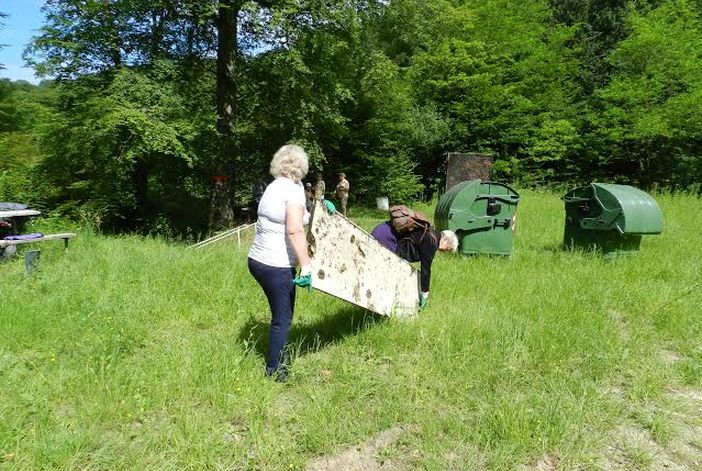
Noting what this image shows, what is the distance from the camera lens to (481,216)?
7.70 metres

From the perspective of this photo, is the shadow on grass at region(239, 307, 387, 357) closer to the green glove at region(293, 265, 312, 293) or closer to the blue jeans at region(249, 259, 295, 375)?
the blue jeans at region(249, 259, 295, 375)

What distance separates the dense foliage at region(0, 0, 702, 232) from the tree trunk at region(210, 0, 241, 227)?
0.06 m

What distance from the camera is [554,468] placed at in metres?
2.89

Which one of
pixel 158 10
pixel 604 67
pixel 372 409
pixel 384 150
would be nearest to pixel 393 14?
pixel 158 10

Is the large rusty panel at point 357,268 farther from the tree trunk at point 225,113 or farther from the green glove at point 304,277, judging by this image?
the tree trunk at point 225,113

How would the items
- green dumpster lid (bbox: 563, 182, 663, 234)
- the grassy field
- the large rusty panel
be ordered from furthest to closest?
green dumpster lid (bbox: 563, 182, 663, 234) → the large rusty panel → the grassy field

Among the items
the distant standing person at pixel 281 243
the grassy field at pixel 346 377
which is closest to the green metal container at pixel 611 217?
the grassy field at pixel 346 377

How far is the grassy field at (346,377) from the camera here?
9.78ft

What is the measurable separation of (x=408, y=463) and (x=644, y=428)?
158 cm

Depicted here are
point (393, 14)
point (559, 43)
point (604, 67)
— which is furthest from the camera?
point (604, 67)

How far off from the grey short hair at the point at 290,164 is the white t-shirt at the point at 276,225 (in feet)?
0.21

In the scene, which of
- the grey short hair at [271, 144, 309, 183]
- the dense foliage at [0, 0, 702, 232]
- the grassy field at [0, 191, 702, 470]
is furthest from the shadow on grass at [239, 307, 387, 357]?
the dense foliage at [0, 0, 702, 232]

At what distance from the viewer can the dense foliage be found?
1262 cm

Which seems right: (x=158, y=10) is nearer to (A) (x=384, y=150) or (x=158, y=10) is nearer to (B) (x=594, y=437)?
(A) (x=384, y=150)
